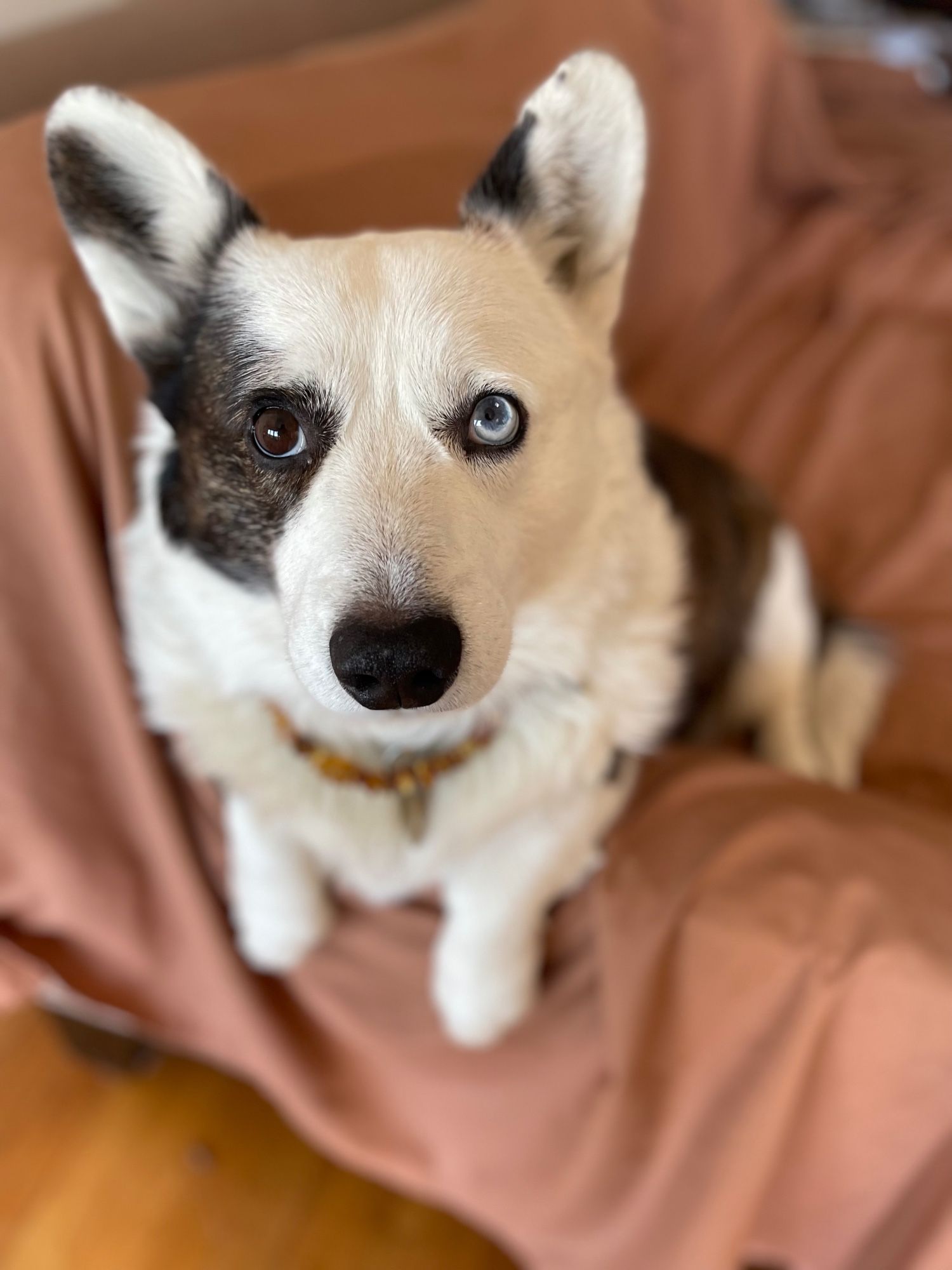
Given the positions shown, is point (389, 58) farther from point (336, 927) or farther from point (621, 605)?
point (336, 927)

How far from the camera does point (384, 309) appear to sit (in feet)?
3.17

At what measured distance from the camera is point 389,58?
1.74 metres

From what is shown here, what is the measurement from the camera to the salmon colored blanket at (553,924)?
3.92 feet

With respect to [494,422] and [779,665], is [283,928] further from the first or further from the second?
[779,665]

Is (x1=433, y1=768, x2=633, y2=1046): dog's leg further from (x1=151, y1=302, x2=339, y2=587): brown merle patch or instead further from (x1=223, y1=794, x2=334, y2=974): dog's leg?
(x1=151, y1=302, x2=339, y2=587): brown merle patch

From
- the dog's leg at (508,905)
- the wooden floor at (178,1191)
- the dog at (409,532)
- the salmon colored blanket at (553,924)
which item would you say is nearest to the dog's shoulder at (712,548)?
the dog at (409,532)

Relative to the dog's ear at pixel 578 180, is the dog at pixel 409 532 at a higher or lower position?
lower

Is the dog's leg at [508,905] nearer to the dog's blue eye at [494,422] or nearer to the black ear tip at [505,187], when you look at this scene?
the dog's blue eye at [494,422]

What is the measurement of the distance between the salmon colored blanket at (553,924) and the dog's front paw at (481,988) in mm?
51

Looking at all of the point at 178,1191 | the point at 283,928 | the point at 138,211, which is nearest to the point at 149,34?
the point at 138,211

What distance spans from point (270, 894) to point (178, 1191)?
0.75 meters

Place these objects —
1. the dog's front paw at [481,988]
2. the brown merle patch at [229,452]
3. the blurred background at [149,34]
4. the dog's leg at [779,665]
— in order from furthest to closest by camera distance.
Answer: the dog's leg at [779,665] < the blurred background at [149,34] < the dog's front paw at [481,988] < the brown merle patch at [229,452]

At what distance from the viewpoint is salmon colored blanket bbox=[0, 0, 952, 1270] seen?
3.92 feet

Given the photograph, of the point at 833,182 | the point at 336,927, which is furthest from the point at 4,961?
the point at 833,182
